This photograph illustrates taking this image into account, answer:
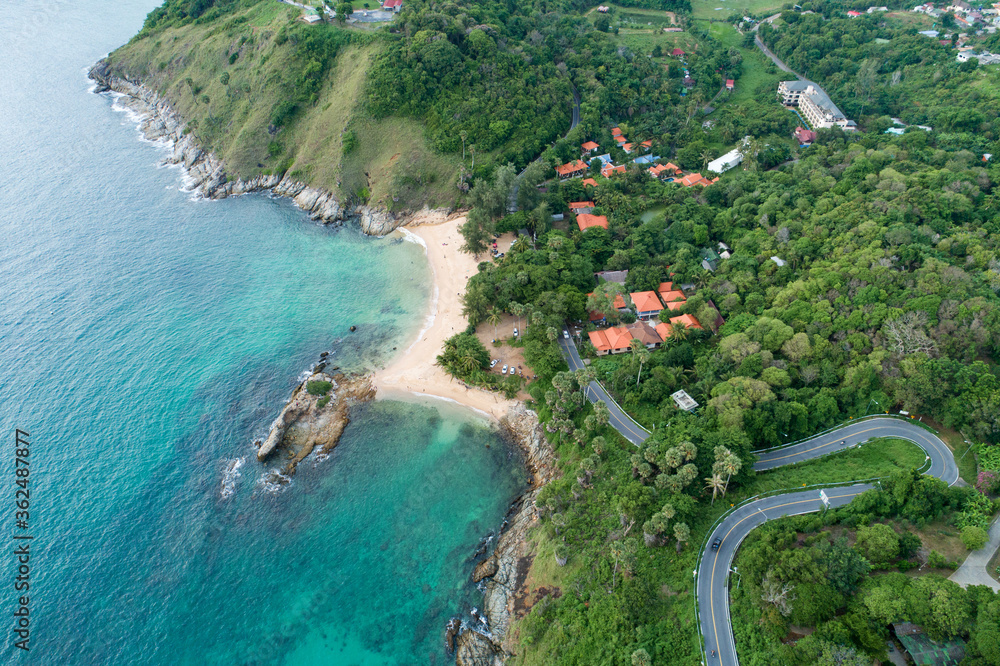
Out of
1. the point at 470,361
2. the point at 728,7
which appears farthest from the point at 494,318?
the point at 728,7

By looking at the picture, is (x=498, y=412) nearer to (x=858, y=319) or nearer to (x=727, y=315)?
(x=727, y=315)

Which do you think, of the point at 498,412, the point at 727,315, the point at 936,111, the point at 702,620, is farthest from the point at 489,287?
the point at 936,111

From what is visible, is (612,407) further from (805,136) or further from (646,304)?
(805,136)

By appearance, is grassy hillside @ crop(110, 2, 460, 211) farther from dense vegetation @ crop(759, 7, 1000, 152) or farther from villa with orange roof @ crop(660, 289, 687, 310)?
dense vegetation @ crop(759, 7, 1000, 152)

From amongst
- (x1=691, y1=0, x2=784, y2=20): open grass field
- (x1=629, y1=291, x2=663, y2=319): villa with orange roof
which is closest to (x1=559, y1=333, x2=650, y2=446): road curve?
(x1=629, y1=291, x2=663, y2=319): villa with orange roof

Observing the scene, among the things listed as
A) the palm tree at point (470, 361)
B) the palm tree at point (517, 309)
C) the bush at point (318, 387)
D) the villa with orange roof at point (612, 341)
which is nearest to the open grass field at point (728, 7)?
the villa with orange roof at point (612, 341)

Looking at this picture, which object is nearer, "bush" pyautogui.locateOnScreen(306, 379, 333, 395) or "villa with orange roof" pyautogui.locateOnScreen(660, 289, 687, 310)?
"bush" pyautogui.locateOnScreen(306, 379, 333, 395)
